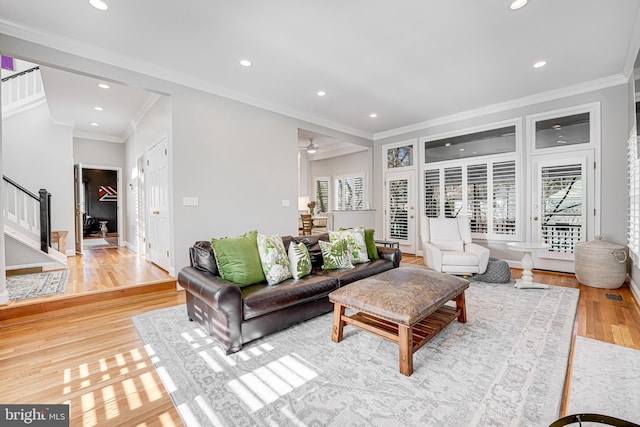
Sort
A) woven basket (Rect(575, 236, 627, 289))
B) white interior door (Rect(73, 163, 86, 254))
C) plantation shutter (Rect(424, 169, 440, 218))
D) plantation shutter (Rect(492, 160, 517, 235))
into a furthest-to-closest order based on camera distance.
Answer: white interior door (Rect(73, 163, 86, 254)) → plantation shutter (Rect(424, 169, 440, 218)) → plantation shutter (Rect(492, 160, 517, 235)) → woven basket (Rect(575, 236, 627, 289))

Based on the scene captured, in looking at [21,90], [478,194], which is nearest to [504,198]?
[478,194]

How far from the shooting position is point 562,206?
173 inches

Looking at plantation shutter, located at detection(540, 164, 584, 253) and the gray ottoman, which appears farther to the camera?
plantation shutter, located at detection(540, 164, 584, 253)

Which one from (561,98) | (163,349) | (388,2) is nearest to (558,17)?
(388,2)

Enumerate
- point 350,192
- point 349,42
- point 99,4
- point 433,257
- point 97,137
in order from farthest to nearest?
point 350,192 → point 97,137 → point 433,257 → point 349,42 → point 99,4

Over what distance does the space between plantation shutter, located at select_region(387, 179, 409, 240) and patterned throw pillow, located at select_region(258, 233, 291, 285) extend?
4292mm

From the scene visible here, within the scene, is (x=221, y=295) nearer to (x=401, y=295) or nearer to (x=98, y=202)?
(x=401, y=295)

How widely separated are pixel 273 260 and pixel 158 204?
9.74 feet

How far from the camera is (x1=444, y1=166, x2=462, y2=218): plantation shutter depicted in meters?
5.53

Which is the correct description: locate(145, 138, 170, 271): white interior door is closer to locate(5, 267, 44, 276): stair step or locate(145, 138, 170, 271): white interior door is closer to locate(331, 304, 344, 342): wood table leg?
locate(5, 267, 44, 276): stair step

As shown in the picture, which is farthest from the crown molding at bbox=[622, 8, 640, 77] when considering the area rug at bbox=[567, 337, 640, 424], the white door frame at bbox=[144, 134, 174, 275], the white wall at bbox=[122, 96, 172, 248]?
the white door frame at bbox=[144, 134, 174, 275]

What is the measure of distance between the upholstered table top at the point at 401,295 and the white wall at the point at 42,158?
6.50m

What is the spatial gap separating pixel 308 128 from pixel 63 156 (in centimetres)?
508

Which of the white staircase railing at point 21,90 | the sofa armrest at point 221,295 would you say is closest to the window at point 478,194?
the sofa armrest at point 221,295
